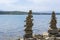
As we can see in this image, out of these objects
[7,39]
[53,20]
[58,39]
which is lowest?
[7,39]

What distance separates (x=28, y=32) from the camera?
28.1 m

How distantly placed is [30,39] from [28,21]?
258cm

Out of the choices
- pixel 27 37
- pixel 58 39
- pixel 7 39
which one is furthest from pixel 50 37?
pixel 7 39

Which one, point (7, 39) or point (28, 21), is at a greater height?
point (28, 21)

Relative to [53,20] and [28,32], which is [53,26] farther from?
[28,32]

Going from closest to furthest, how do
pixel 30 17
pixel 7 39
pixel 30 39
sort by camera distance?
pixel 30 39 → pixel 30 17 → pixel 7 39

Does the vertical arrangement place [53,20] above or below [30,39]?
above

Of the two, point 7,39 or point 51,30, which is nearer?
point 51,30

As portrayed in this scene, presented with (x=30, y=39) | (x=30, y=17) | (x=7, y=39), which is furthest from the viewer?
(x=7, y=39)

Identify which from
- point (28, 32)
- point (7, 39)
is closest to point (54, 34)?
point (28, 32)

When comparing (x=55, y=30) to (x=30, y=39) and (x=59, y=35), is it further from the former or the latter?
(x=30, y=39)

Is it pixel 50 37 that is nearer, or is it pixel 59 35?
pixel 50 37

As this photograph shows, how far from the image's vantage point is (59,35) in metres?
29.5

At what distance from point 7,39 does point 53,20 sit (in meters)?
29.2
